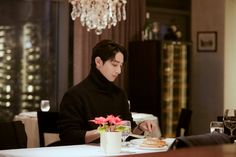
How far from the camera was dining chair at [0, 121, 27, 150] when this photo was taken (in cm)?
364

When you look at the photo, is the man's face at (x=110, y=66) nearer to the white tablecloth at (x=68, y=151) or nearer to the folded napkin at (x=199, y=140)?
the white tablecloth at (x=68, y=151)

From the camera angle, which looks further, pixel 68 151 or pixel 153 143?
pixel 153 143

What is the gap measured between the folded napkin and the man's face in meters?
1.22

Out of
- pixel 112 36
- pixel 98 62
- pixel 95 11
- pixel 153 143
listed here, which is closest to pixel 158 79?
pixel 112 36

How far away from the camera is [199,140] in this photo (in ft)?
8.16

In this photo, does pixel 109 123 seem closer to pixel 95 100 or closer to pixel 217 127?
pixel 95 100

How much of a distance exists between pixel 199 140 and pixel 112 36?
5737 mm

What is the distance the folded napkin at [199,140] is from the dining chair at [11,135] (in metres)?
1.54

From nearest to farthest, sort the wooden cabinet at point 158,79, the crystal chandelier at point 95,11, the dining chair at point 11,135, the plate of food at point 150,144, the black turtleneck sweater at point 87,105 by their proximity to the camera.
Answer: the plate of food at point 150,144
the black turtleneck sweater at point 87,105
the dining chair at point 11,135
the crystal chandelier at point 95,11
the wooden cabinet at point 158,79

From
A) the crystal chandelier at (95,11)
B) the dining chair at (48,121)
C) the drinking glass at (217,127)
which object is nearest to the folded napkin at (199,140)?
the drinking glass at (217,127)

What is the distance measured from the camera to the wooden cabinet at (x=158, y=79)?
324 inches

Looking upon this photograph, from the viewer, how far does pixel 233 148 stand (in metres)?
1.40

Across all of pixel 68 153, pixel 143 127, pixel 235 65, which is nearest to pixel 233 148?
pixel 68 153

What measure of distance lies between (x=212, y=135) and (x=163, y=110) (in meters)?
5.72
